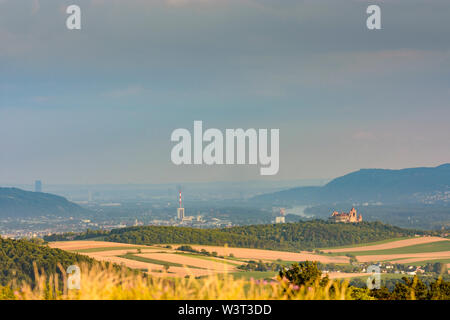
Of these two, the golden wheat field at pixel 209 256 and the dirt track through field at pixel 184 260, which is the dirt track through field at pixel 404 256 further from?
the dirt track through field at pixel 184 260

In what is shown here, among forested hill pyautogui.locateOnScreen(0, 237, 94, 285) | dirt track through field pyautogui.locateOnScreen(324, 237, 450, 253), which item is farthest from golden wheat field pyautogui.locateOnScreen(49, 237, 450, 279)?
forested hill pyautogui.locateOnScreen(0, 237, 94, 285)

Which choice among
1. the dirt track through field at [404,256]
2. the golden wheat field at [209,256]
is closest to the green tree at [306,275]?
the golden wheat field at [209,256]

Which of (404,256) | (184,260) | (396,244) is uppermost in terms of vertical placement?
(184,260)

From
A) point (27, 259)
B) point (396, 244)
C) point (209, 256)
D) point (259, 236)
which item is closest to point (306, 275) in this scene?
point (27, 259)

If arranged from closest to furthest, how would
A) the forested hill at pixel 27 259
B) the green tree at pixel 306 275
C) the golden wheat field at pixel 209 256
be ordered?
the green tree at pixel 306 275
the forested hill at pixel 27 259
the golden wheat field at pixel 209 256

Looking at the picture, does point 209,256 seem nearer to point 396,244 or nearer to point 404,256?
point 404,256

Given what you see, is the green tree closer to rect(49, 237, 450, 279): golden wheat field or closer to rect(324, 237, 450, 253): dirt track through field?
rect(49, 237, 450, 279): golden wheat field
